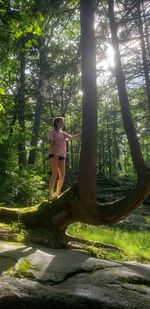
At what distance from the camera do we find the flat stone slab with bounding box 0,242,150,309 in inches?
163

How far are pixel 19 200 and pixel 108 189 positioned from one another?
36.9 feet

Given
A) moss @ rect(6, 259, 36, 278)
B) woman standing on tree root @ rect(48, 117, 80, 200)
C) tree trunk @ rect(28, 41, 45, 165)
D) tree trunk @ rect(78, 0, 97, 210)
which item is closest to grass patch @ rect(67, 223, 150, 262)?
→ tree trunk @ rect(78, 0, 97, 210)

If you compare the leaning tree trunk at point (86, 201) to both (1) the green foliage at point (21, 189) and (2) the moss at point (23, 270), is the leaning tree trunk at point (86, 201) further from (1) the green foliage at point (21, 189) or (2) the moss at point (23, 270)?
(1) the green foliage at point (21, 189)

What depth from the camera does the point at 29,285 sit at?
437cm

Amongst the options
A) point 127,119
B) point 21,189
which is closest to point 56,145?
point 127,119

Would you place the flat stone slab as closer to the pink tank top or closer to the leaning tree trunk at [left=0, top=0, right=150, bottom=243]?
the leaning tree trunk at [left=0, top=0, right=150, bottom=243]

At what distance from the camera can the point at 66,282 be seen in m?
4.67

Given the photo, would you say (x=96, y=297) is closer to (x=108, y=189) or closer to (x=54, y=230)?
(x=54, y=230)

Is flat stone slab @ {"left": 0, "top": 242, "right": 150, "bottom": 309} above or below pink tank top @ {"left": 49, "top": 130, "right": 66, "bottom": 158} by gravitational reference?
below

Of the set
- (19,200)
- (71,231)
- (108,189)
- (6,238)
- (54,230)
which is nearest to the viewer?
(6,238)

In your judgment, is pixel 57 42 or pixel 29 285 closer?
pixel 29 285

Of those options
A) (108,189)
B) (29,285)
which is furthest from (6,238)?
(108,189)

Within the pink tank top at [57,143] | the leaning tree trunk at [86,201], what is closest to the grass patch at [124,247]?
the leaning tree trunk at [86,201]

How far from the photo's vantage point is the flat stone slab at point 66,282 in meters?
4.15
